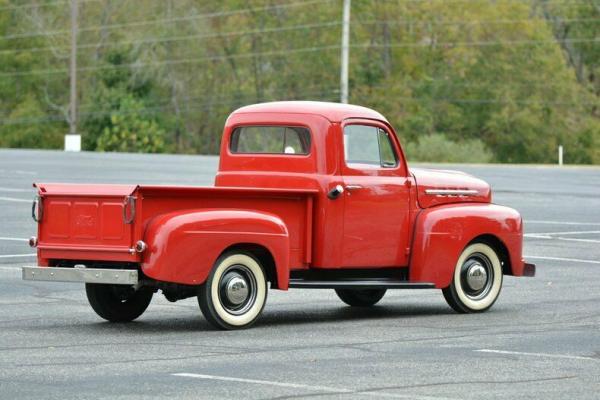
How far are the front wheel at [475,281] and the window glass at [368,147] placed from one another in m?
1.20

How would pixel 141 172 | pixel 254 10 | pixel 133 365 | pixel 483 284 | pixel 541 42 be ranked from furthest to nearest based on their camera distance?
pixel 254 10 → pixel 541 42 → pixel 141 172 → pixel 483 284 → pixel 133 365

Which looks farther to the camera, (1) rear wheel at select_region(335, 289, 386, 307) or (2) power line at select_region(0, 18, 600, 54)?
(2) power line at select_region(0, 18, 600, 54)

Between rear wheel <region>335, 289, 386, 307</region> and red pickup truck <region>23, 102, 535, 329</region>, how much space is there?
0.01m

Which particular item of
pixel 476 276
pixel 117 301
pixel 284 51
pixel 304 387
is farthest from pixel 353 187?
pixel 284 51

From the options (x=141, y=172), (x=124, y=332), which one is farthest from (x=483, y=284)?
(x=141, y=172)

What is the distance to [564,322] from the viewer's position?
13.5m

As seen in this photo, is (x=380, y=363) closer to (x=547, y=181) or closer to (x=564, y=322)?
(x=564, y=322)

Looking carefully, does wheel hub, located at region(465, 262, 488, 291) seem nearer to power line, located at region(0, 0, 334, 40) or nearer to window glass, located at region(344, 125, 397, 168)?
window glass, located at region(344, 125, 397, 168)

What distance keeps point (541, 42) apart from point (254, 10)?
20.6 metres

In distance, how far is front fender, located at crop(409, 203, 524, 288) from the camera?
46.0 feet

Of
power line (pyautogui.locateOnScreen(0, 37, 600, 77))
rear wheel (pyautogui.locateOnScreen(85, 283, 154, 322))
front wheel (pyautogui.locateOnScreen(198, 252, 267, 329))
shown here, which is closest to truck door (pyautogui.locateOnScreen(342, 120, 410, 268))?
front wheel (pyautogui.locateOnScreen(198, 252, 267, 329))

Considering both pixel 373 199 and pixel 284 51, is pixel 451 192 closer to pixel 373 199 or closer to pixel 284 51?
pixel 373 199

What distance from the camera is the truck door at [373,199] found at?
44.7 feet

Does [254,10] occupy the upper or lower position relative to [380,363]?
upper
